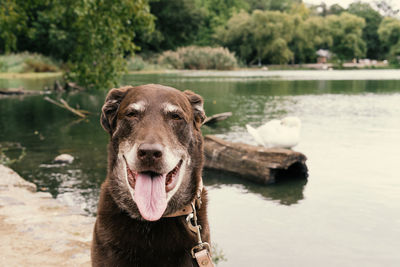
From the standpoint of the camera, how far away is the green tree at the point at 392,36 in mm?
102406

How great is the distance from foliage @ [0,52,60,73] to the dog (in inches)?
2086

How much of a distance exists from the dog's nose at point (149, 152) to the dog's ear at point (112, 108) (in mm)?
725

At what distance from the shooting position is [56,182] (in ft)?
34.3

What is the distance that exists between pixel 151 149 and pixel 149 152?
2 cm

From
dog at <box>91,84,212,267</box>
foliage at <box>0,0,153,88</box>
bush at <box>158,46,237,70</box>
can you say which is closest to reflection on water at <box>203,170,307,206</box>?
foliage at <box>0,0,153,88</box>

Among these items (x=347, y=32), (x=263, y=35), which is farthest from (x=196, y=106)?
(x=347, y=32)

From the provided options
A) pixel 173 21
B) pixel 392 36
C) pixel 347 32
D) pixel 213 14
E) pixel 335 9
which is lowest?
pixel 392 36

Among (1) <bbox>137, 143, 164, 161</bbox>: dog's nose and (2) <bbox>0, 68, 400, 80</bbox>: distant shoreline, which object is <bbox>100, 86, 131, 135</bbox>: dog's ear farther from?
(2) <bbox>0, 68, 400, 80</bbox>: distant shoreline

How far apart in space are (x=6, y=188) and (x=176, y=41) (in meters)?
87.1

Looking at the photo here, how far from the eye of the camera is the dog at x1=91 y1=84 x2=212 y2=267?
3.11 m

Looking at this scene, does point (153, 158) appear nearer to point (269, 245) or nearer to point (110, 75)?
point (269, 245)

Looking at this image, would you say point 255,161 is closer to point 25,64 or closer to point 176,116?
point 176,116

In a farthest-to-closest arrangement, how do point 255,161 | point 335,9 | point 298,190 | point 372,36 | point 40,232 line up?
point 335,9, point 372,36, point 255,161, point 298,190, point 40,232

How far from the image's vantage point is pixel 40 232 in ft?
19.1
